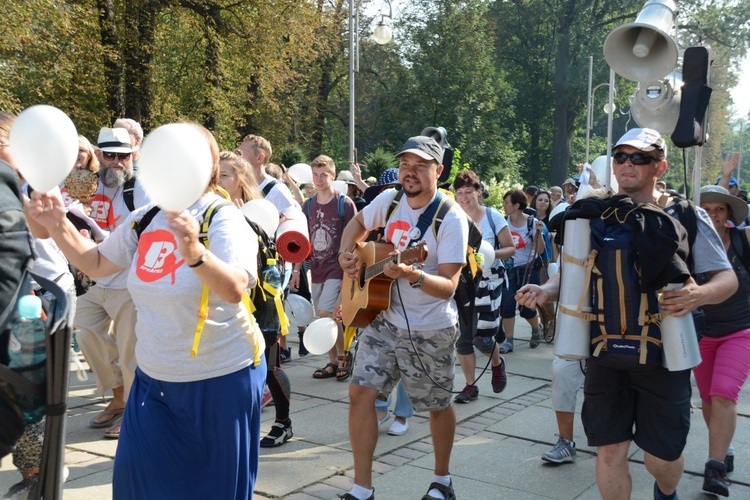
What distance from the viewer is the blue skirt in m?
3.10

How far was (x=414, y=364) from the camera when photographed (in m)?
4.37

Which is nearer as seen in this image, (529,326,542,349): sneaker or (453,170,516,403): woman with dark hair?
(453,170,516,403): woman with dark hair

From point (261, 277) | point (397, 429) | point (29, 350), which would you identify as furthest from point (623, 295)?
point (397, 429)

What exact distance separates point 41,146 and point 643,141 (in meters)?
2.60

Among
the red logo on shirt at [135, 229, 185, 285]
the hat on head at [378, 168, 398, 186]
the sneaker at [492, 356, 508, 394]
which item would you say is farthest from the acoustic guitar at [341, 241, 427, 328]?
the hat on head at [378, 168, 398, 186]

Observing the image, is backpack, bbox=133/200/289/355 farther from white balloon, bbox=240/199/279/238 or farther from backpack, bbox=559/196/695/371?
backpack, bbox=559/196/695/371

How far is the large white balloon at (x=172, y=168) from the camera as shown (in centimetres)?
248

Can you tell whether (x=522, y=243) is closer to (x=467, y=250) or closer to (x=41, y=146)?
(x=467, y=250)

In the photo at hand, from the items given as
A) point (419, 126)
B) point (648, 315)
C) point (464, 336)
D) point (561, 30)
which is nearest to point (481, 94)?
point (419, 126)

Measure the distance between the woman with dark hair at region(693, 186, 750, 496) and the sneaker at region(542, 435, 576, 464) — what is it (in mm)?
852

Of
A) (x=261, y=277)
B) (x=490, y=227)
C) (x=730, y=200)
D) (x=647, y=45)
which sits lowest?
(x=261, y=277)

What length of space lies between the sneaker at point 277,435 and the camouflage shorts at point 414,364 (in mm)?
1339

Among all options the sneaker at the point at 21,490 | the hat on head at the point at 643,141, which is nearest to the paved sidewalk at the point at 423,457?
the sneaker at the point at 21,490

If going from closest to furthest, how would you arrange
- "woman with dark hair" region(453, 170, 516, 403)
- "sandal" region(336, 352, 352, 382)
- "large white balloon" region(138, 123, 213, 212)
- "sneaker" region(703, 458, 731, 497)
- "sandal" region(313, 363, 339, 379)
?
"large white balloon" region(138, 123, 213, 212) → "sneaker" region(703, 458, 731, 497) → "woman with dark hair" region(453, 170, 516, 403) → "sandal" region(336, 352, 352, 382) → "sandal" region(313, 363, 339, 379)
